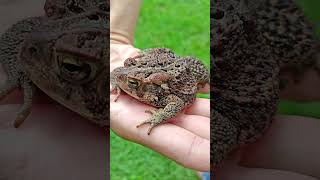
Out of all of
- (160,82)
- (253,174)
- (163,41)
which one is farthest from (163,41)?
(253,174)

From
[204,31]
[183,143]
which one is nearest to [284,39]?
[183,143]

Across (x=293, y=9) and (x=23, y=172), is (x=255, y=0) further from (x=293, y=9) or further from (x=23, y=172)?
(x=23, y=172)

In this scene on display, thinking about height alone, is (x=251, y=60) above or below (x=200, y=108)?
above

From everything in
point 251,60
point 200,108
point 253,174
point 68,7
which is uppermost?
point 68,7

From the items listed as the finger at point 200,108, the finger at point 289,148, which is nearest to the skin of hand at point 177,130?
the finger at point 200,108

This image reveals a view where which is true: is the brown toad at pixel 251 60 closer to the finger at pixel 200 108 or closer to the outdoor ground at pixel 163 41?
the finger at pixel 200 108

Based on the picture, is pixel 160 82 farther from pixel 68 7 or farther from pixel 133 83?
pixel 68 7
